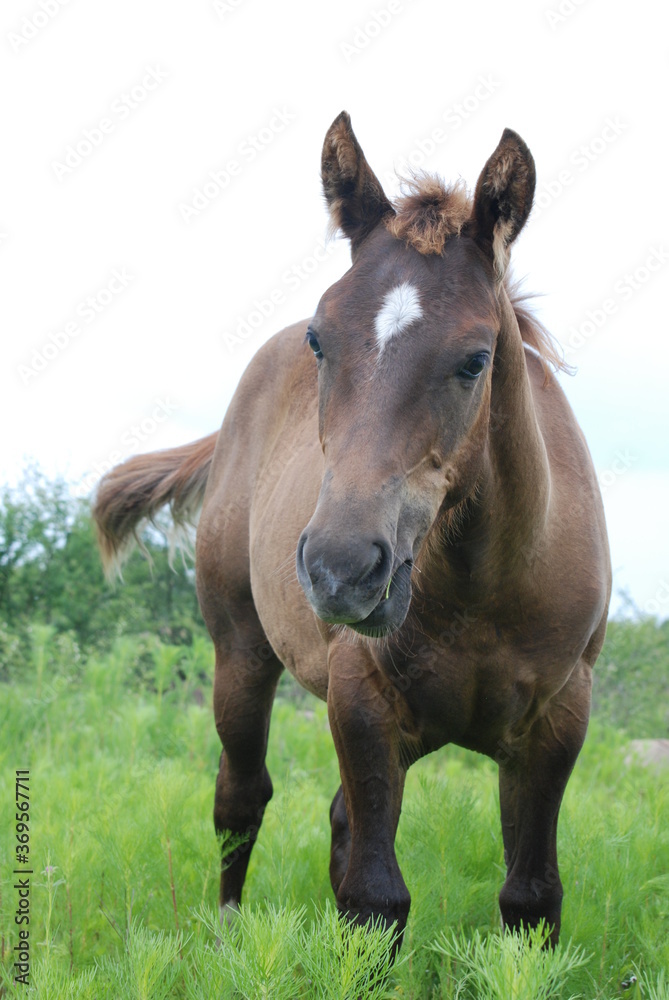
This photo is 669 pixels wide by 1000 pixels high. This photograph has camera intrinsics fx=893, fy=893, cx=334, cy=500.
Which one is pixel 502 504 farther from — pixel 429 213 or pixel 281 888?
pixel 281 888

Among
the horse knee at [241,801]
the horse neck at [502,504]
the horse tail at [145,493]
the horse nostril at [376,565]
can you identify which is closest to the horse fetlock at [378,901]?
the horse neck at [502,504]

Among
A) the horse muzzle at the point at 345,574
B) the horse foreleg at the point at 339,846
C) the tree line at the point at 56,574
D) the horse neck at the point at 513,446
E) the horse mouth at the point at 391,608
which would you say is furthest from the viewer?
the tree line at the point at 56,574

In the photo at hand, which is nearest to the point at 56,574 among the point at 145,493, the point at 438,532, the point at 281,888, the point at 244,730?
the point at 145,493

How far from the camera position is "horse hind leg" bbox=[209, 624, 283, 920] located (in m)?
4.54

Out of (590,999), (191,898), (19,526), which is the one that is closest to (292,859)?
(191,898)

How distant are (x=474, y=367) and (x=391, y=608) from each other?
719 millimetres

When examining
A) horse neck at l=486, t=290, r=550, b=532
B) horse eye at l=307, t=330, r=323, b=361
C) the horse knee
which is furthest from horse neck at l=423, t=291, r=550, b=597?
the horse knee

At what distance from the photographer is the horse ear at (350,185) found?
2832 mm

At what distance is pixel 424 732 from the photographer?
3055 millimetres

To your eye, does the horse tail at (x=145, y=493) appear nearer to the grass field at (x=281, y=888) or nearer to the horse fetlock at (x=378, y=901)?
the grass field at (x=281, y=888)

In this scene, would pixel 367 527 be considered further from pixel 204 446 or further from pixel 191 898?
pixel 204 446

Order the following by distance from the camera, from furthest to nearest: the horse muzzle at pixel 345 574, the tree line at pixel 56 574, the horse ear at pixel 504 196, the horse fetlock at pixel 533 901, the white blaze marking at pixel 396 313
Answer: the tree line at pixel 56 574 → the horse fetlock at pixel 533 901 → the horse ear at pixel 504 196 → the white blaze marking at pixel 396 313 → the horse muzzle at pixel 345 574

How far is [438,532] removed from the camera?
2.81 meters

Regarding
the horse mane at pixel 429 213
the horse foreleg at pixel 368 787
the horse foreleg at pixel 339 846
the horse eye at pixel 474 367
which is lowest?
the horse foreleg at pixel 339 846
